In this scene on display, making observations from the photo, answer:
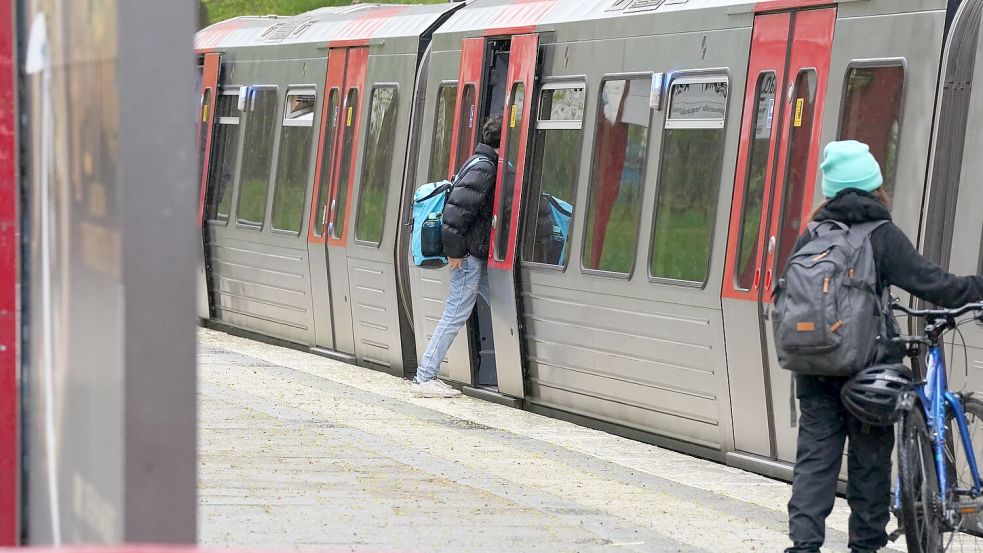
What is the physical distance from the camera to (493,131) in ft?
39.4

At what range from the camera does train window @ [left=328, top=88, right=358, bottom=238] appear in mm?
14883

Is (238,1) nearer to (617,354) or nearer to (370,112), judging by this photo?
(370,112)

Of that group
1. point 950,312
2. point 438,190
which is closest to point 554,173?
point 438,190

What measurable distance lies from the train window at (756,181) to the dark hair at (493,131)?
306cm

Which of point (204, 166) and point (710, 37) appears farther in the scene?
point (204, 166)

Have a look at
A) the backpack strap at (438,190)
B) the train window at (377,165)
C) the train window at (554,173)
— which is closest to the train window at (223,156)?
the train window at (377,165)

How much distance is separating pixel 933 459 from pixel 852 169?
1013 mm

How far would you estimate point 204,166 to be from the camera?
60.5 ft

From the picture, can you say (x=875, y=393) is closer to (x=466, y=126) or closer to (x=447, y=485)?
(x=447, y=485)

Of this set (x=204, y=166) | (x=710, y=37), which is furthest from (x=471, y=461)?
(x=204, y=166)

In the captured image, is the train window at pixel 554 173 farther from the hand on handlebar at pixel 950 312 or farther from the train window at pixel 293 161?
the hand on handlebar at pixel 950 312

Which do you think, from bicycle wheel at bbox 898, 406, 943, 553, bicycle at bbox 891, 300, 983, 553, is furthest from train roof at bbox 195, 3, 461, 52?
bicycle wheel at bbox 898, 406, 943, 553

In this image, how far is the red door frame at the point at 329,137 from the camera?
15156 millimetres

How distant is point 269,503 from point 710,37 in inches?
152
